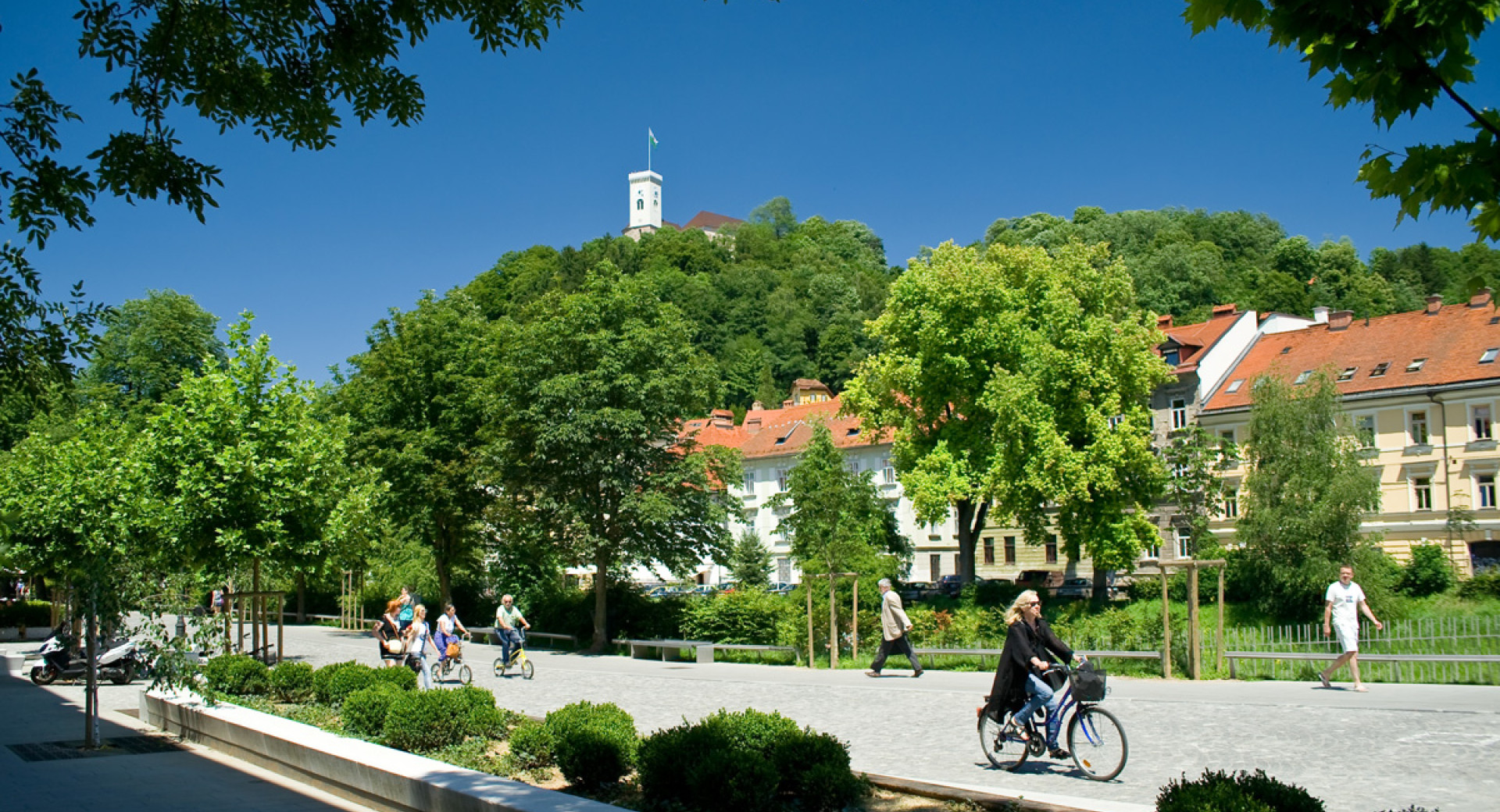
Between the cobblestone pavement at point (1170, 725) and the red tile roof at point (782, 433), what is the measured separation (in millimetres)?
48766

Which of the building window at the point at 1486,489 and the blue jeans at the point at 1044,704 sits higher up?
the building window at the point at 1486,489

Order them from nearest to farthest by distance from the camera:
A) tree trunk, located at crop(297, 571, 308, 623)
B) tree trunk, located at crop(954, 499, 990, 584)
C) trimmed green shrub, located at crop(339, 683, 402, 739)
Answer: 1. trimmed green shrub, located at crop(339, 683, 402, 739)
2. tree trunk, located at crop(954, 499, 990, 584)
3. tree trunk, located at crop(297, 571, 308, 623)

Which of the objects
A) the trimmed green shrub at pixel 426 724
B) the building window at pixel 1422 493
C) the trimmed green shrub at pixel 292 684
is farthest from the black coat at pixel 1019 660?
the building window at pixel 1422 493

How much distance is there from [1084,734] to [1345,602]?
8336mm

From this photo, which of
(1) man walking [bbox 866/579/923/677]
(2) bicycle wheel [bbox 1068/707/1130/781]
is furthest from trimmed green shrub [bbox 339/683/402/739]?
(1) man walking [bbox 866/579/923/677]

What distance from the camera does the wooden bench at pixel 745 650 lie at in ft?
88.3

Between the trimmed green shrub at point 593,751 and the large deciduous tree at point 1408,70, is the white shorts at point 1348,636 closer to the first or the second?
the trimmed green shrub at point 593,751

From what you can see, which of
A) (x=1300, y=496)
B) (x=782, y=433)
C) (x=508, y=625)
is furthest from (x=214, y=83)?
(x=782, y=433)

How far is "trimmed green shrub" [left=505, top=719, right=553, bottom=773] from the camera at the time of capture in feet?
32.2

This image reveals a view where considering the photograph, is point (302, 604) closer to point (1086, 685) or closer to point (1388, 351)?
point (1086, 685)

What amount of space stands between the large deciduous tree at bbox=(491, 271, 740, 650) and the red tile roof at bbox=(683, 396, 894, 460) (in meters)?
35.4

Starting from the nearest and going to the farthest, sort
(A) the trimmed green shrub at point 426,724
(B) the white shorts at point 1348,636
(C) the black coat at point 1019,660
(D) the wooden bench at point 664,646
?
(C) the black coat at point 1019,660 → (A) the trimmed green shrub at point 426,724 → (B) the white shorts at point 1348,636 → (D) the wooden bench at point 664,646

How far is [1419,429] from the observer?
161ft

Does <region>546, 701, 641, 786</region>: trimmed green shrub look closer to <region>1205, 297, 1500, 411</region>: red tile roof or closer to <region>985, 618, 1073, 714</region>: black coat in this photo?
<region>985, 618, 1073, 714</region>: black coat
